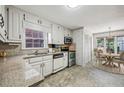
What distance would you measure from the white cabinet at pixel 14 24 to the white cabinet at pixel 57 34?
58.4 inches

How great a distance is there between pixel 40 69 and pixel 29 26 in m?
1.42

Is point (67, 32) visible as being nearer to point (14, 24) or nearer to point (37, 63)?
point (37, 63)

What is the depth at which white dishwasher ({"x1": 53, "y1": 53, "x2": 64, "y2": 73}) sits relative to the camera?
3254 mm

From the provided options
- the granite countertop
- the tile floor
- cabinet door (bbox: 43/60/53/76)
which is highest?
the granite countertop

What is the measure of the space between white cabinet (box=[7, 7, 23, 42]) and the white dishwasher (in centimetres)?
152

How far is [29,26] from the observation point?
2752 mm

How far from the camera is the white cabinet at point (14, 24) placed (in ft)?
6.79

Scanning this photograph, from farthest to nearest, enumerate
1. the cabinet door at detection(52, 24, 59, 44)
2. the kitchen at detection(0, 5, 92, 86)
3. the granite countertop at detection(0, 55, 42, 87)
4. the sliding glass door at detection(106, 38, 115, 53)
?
the sliding glass door at detection(106, 38, 115, 53)
the cabinet door at detection(52, 24, 59, 44)
the kitchen at detection(0, 5, 92, 86)
the granite countertop at detection(0, 55, 42, 87)

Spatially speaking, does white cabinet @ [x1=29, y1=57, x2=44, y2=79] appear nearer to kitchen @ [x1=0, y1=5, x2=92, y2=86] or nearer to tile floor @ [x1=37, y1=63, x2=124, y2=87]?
kitchen @ [x1=0, y1=5, x2=92, y2=86]

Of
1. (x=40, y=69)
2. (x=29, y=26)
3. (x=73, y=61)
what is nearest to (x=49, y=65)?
(x=40, y=69)

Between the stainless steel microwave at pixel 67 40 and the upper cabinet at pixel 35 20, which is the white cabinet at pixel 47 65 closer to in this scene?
the upper cabinet at pixel 35 20

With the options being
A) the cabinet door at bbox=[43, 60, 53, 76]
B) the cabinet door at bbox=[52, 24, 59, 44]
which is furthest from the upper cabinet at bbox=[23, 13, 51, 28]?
the cabinet door at bbox=[43, 60, 53, 76]

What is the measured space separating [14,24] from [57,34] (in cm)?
196
